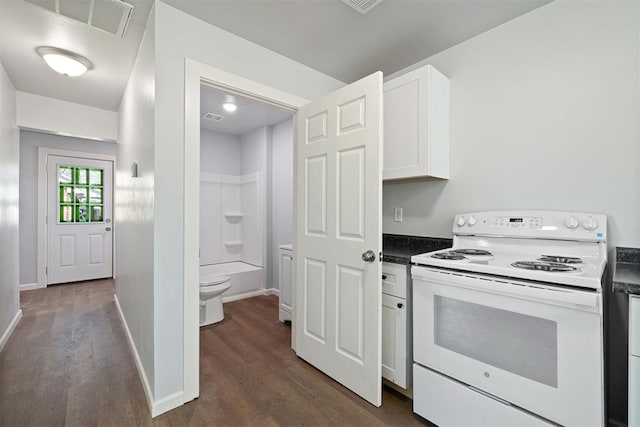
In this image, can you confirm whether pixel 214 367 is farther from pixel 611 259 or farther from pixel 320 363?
pixel 611 259

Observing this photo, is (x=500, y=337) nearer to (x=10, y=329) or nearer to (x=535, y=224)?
(x=535, y=224)

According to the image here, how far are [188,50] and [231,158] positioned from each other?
2937 mm

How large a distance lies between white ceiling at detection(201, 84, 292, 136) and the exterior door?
220cm

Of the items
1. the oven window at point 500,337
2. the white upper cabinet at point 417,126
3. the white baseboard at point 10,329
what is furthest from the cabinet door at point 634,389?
the white baseboard at point 10,329

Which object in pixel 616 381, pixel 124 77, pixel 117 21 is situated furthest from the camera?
pixel 124 77

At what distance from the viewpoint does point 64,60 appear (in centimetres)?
232

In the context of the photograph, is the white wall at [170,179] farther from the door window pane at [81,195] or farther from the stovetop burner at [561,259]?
the door window pane at [81,195]

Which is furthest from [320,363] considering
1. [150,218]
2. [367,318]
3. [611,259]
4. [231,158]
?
[231,158]

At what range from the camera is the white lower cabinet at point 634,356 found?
3.57 ft

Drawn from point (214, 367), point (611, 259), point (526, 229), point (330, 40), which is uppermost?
point (330, 40)

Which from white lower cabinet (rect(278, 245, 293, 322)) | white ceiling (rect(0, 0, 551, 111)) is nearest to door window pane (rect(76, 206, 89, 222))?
white ceiling (rect(0, 0, 551, 111))

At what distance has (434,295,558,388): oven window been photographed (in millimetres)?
1229

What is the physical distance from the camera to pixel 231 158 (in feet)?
15.4

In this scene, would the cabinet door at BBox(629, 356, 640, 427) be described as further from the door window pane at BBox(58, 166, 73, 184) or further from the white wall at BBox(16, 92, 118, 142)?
the door window pane at BBox(58, 166, 73, 184)
